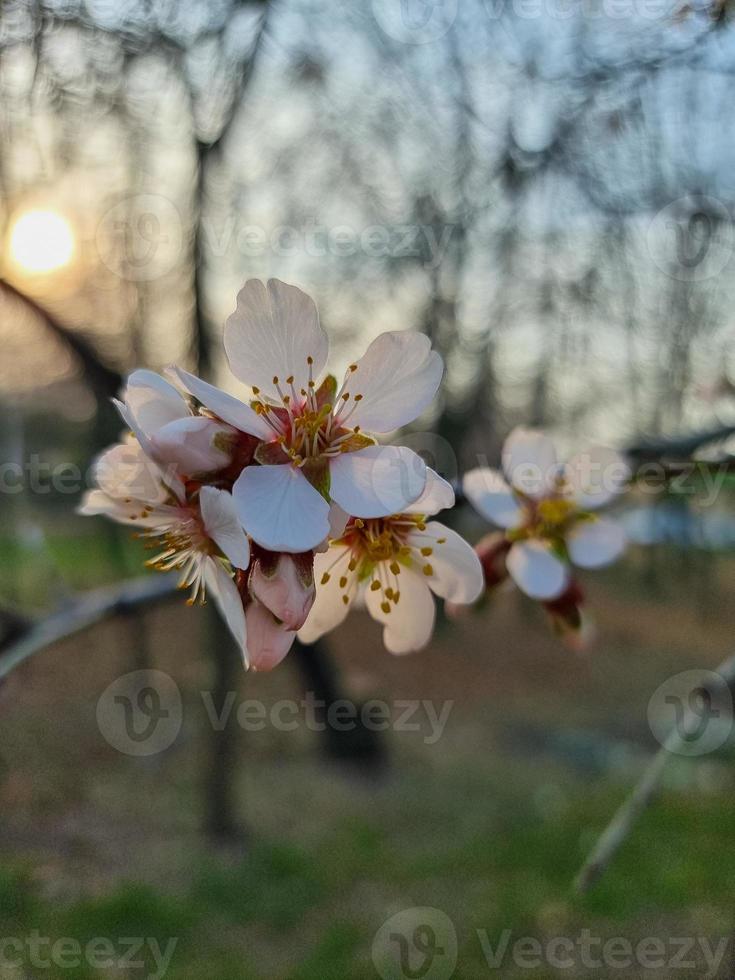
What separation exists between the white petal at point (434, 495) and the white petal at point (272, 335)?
0.48 ft

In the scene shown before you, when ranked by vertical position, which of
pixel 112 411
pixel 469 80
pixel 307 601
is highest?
pixel 469 80

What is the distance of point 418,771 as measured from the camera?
4992mm

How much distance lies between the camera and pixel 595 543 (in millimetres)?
1060

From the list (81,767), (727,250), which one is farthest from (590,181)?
(81,767)

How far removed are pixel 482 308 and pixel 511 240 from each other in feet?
2.84

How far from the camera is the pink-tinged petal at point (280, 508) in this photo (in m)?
0.54

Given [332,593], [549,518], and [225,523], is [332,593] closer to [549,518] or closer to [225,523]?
[225,523]

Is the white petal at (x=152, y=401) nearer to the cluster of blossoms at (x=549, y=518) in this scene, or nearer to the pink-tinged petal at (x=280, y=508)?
the pink-tinged petal at (x=280, y=508)

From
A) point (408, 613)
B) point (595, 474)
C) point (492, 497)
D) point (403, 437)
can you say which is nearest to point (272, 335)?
point (408, 613)

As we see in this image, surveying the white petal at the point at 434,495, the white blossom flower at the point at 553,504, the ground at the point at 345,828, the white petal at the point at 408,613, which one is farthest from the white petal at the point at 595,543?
the ground at the point at 345,828

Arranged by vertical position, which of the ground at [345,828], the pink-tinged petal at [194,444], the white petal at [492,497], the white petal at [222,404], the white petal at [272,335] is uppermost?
the white petal at [272,335]

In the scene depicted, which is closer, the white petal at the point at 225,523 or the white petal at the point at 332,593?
the white petal at the point at 225,523

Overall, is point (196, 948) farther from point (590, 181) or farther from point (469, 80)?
point (469, 80)

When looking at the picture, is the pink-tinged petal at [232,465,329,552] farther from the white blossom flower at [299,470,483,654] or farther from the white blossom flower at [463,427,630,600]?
the white blossom flower at [463,427,630,600]
